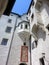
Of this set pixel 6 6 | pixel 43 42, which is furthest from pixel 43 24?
pixel 6 6

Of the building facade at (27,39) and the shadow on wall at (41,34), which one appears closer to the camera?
the building facade at (27,39)

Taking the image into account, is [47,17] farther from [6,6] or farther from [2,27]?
[6,6]

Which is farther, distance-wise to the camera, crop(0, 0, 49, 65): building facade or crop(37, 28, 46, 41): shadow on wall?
crop(37, 28, 46, 41): shadow on wall

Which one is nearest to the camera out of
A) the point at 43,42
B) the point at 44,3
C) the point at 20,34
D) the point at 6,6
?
the point at 6,6

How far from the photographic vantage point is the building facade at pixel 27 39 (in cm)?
1209

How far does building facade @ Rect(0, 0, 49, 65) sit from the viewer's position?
12094 millimetres

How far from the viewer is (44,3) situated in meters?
14.5

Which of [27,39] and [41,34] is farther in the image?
[27,39]

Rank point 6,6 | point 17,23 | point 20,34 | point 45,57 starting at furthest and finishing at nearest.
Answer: point 17,23 < point 20,34 < point 45,57 < point 6,6

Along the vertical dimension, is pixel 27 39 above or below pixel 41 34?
above

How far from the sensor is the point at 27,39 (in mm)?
17047

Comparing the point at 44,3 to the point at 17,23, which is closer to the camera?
the point at 44,3

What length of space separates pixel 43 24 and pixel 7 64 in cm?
587

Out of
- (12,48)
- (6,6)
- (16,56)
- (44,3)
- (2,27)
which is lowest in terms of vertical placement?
(6,6)
